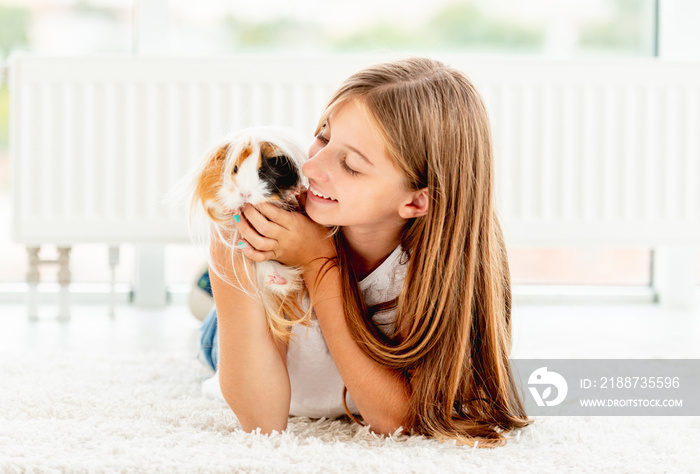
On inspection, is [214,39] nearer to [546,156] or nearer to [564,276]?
[546,156]

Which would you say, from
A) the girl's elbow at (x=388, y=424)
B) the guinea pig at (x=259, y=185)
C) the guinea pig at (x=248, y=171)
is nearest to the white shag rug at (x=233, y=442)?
the girl's elbow at (x=388, y=424)

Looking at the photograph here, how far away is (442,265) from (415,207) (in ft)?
0.27

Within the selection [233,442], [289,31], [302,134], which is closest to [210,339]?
[233,442]

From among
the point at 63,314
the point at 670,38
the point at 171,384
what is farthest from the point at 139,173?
the point at 670,38

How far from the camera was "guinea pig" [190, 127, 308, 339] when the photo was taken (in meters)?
0.86

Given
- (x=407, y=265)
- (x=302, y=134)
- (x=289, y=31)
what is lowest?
(x=407, y=265)

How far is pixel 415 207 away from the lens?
0.92 metres

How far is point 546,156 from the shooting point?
176cm

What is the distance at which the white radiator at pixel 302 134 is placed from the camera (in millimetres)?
1695

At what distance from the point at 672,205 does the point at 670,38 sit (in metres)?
0.52

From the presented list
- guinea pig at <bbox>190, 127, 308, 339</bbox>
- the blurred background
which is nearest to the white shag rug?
guinea pig at <bbox>190, 127, 308, 339</bbox>

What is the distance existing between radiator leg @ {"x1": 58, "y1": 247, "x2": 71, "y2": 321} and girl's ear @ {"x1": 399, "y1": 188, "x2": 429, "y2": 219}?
1143 mm

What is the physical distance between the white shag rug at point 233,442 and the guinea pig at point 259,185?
0.53ft

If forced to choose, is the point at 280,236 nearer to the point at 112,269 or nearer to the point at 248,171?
the point at 248,171
